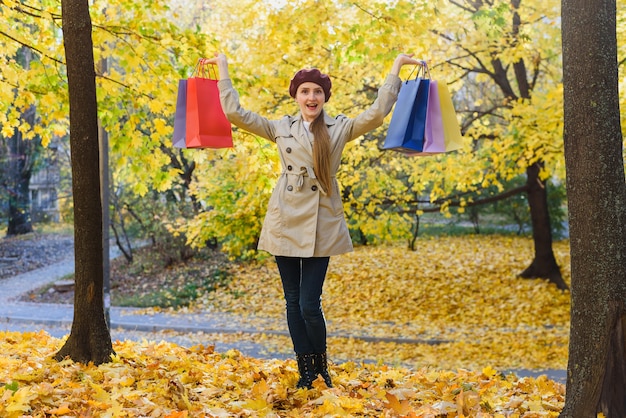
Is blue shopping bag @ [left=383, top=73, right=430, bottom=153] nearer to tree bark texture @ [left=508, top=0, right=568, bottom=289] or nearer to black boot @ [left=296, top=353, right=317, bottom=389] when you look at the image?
black boot @ [left=296, top=353, right=317, bottom=389]

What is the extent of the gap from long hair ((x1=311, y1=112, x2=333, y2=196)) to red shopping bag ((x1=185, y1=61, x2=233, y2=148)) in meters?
0.75

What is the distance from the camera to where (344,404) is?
365cm

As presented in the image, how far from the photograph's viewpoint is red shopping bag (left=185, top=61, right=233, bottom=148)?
4379 mm

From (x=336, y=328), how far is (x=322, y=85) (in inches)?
384

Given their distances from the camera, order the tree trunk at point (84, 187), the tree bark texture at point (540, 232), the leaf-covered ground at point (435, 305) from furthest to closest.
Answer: the tree bark texture at point (540, 232) < the leaf-covered ground at point (435, 305) < the tree trunk at point (84, 187)

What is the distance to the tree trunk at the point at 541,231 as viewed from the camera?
578 inches

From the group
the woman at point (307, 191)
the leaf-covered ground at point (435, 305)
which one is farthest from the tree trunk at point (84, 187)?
the leaf-covered ground at point (435, 305)

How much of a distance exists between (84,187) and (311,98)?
5.73 ft

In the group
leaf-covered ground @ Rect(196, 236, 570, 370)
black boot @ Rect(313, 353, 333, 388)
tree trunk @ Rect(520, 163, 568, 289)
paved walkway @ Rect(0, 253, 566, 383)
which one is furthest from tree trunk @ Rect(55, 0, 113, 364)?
tree trunk @ Rect(520, 163, 568, 289)

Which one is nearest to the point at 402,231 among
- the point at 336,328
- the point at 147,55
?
the point at 336,328

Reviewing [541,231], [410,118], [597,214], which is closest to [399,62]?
[410,118]

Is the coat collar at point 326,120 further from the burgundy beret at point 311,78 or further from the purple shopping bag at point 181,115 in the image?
the purple shopping bag at point 181,115

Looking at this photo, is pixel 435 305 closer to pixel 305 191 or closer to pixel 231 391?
pixel 231 391

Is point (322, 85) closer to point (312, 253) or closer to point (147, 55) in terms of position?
point (312, 253)
